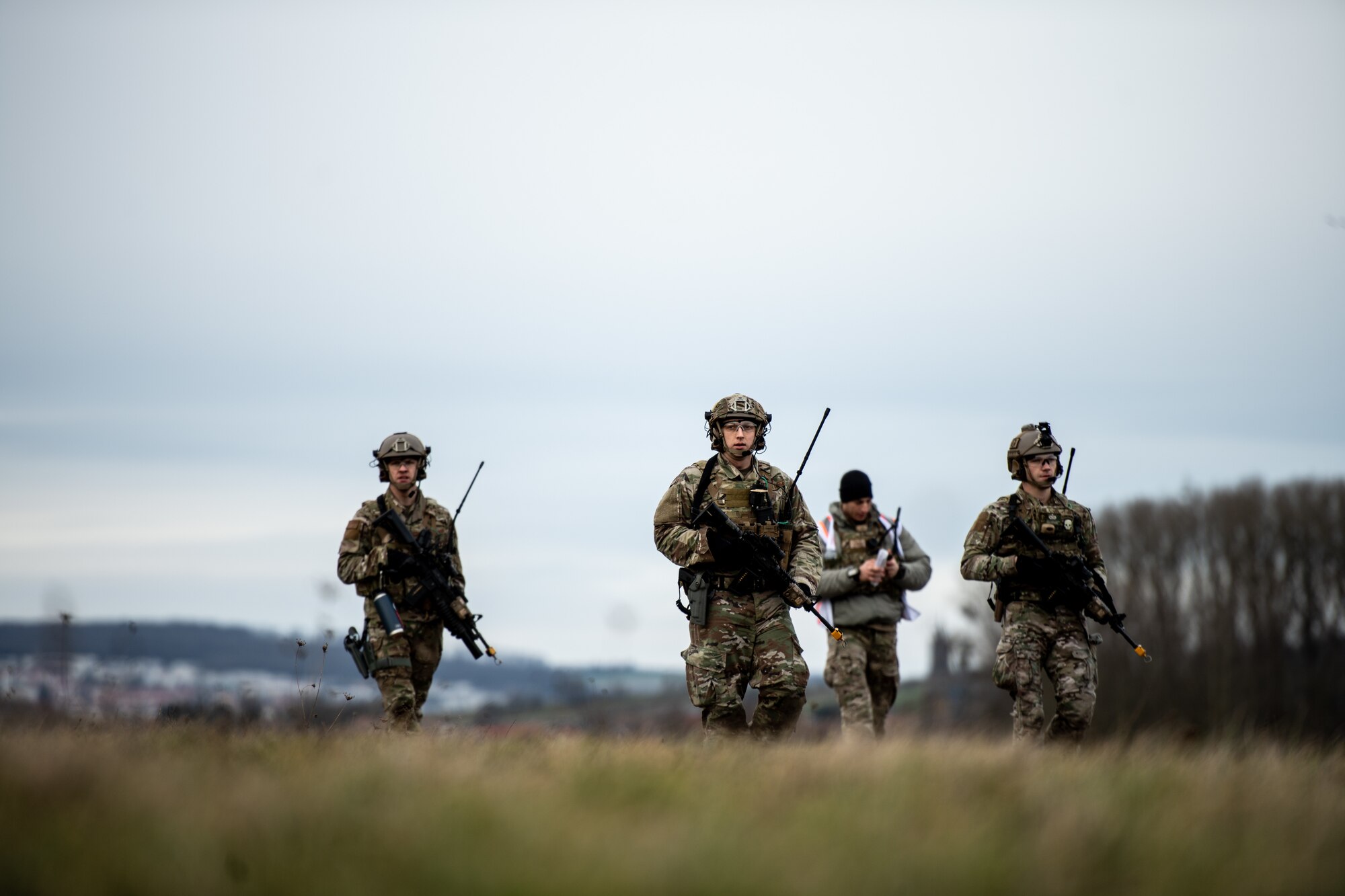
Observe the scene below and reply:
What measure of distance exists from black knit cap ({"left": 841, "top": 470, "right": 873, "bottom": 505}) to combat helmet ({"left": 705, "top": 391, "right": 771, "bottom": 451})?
2.75 m

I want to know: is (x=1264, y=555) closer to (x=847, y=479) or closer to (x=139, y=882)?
(x=847, y=479)

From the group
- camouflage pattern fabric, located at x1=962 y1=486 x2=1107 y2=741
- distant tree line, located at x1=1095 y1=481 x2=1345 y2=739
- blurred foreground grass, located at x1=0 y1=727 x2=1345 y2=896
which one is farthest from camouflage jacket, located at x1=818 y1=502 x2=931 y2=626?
distant tree line, located at x1=1095 y1=481 x2=1345 y2=739

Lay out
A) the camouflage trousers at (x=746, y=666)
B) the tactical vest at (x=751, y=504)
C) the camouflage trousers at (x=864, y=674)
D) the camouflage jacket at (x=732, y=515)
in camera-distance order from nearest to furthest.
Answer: the camouflage trousers at (x=746, y=666)
the camouflage jacket at (x=732, y=515)
the tactical vest at (x=751, y=504)
the camouflage trousers at (x=864, y=674)

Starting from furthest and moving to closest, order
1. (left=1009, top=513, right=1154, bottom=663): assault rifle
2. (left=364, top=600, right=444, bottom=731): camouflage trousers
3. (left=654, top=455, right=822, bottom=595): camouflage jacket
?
(left=364, top=600, right=444, bottom=731): camouflage trousers
(left=1009, top=513, right=1154, bottom=663): assault rifle
(left=654, top=455, right=822, bottom=595): camouflage jacket

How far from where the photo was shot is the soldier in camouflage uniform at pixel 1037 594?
10.3m

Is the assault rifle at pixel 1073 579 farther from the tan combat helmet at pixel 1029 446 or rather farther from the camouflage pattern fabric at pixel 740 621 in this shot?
the camouflage pattern fabric at pixel 740 621

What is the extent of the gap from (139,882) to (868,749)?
12.6 feet

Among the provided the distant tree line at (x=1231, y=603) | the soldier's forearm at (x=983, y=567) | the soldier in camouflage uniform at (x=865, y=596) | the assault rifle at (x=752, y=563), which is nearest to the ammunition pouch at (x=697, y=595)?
the assault rifle at (x=752, y=563)

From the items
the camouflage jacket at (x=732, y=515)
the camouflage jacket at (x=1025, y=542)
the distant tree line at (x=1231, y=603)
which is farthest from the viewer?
the distant tree line at (x=1231, y=603)

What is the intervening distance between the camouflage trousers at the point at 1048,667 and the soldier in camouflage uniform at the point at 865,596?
1.79 meters

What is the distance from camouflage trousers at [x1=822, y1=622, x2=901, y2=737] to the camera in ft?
40.2

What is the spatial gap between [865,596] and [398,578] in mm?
4021

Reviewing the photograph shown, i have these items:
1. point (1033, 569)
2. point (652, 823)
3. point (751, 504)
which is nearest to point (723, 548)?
point (751, 504)

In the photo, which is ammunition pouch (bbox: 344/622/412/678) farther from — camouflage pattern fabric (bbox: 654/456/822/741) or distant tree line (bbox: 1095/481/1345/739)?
distant tree line (bbox: 1095/481/1345/739)
